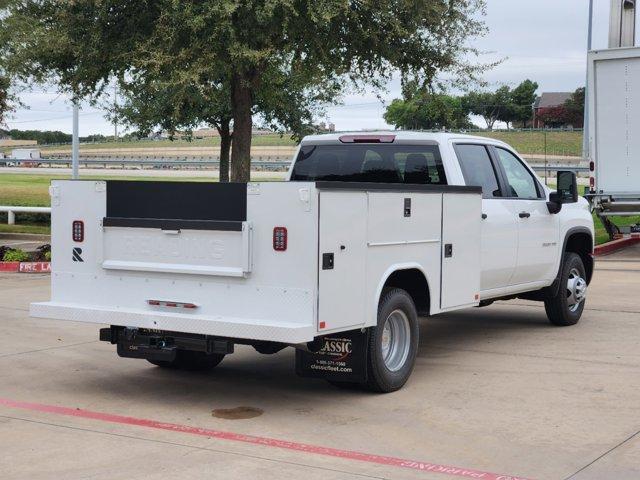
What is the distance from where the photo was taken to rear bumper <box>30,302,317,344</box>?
290 inches

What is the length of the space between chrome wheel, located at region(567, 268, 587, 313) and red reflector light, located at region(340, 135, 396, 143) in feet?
11.0

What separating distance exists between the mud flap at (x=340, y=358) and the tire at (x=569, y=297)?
4515mm

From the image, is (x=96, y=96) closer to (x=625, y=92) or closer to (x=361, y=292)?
(x=625, y=92)

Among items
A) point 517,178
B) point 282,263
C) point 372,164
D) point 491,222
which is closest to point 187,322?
point 282,263

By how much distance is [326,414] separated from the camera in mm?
7871

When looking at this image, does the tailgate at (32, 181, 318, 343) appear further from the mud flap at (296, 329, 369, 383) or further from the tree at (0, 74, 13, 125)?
the tree at (0, 74, 13, 125)

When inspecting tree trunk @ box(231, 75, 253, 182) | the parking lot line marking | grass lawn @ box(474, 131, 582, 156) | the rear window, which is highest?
grass lawn @ box(474, 131, 582, 156)

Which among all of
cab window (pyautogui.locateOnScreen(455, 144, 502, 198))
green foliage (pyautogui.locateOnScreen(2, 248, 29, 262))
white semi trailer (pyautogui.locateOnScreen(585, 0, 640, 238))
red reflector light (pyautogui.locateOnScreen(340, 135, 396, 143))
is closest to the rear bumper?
red reflector light (pyautogui.locateOnScreen(340, 135, 396, 143))

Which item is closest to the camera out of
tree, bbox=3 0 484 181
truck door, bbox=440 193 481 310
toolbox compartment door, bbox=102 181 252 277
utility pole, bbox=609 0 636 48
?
toolbox compartment door, bbox=102 181 252 277

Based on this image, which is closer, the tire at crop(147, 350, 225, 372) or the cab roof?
the tire at crop(147, 350, 225, 372)

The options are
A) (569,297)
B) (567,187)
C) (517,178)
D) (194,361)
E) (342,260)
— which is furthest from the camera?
(569,297)

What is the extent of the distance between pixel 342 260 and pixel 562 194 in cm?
451

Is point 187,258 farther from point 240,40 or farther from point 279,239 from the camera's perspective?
point 240,40

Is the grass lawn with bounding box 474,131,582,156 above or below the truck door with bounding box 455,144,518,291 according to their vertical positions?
above
